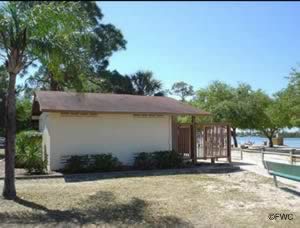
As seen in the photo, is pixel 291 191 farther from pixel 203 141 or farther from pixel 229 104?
pixel 229 104

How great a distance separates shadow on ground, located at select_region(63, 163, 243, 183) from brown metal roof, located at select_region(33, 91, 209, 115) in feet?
8.95

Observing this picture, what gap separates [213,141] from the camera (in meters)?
→ 19.3

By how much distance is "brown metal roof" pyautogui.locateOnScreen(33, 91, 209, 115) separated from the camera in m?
16.5

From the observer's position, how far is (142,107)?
18547 mm

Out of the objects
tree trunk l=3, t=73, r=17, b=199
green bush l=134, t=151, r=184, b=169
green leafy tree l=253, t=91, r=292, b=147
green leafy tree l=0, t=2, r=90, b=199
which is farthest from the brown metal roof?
green leafy tree l=253, t=91, r=292, b=147

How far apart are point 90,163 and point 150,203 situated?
6.83 metres

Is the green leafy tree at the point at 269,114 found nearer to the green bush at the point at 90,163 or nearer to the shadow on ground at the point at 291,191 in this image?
the green bush at the point at 90,163

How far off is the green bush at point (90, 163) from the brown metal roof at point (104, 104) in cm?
194

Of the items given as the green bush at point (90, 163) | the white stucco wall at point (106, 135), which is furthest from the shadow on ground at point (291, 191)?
the white stucco wall at point (106, 135)

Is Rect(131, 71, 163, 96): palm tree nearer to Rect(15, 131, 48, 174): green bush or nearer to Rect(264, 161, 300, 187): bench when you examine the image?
Rect(15, 131, 48, 174): green bush

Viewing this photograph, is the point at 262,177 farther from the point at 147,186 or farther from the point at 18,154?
the point at 18,154

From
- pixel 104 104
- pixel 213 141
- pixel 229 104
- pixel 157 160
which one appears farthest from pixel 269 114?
pixel 104 104

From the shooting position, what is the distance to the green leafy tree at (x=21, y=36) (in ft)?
34.0

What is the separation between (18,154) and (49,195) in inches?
298
